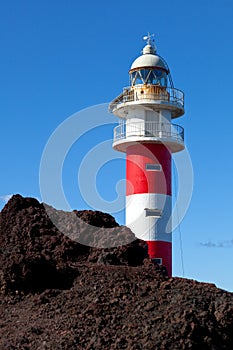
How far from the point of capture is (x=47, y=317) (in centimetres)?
1218

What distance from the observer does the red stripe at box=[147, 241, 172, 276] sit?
29422mm

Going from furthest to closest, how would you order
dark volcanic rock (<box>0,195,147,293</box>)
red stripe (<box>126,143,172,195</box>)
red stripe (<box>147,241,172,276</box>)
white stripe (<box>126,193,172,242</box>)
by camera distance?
red stripe (<box>126,143,172,195</box>), white stripe (<box>126,193,172,242</box>), red stripe (<box>147,241,172,276</box>), dark volcanic rock (<box>0,195,147,293</box>)

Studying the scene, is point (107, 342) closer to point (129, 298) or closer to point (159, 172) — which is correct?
point (129, 298)

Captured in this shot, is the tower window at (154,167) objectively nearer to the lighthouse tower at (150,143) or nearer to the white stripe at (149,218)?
the lighthouse tower at (150,143)

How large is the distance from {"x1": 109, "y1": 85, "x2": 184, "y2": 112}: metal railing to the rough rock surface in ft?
52.3

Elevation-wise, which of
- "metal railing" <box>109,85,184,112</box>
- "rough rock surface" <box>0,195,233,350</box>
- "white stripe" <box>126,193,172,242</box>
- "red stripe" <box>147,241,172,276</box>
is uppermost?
"metal railing" <box>109,85,184,112</box>

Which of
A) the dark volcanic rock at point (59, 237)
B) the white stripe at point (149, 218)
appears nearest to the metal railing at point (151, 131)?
the white stripe at point (149, 218)

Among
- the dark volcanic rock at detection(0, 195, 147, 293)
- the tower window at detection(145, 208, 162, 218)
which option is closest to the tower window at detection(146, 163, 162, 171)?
the tower window at detection(145, 208, 162, 218)

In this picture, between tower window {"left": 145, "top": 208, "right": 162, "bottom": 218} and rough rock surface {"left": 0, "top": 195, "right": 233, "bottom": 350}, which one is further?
tower window {"left": 145, "top": 208, "right": 162, "bottom": 218}

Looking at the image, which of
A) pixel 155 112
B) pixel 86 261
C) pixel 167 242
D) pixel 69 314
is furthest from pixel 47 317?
pixel 155 112

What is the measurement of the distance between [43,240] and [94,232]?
1206 millimetres

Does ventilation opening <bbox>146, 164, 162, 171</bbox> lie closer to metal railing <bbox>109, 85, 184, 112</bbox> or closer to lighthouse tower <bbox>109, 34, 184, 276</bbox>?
lighthouse tower <bbox>109, 34, 184, 276</bbox>

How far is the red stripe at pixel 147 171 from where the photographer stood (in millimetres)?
30266

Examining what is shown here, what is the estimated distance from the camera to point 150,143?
31016mm
